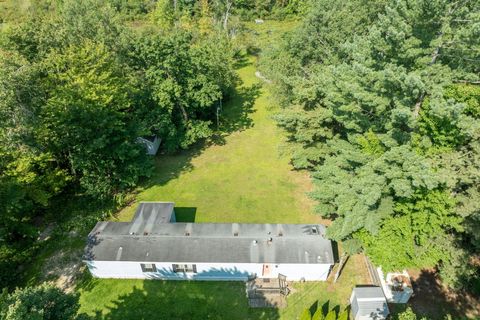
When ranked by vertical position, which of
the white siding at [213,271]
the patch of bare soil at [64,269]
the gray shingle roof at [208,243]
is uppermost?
the gray shingle roof at [208,243]

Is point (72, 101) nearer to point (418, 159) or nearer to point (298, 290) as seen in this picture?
point (298, 290)

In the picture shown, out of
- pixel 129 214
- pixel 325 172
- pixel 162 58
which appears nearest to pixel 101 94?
pixel 162 58

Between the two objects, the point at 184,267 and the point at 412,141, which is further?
the point at 184,267

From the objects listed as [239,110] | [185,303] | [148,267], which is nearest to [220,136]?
[239,110]

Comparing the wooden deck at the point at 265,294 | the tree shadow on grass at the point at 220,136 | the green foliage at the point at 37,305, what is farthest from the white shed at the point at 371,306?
the tree shadow on grass at the point at 220,136

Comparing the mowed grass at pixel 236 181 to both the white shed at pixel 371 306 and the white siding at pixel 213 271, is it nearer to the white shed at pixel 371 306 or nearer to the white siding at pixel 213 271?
the white siding at pixel 213 271

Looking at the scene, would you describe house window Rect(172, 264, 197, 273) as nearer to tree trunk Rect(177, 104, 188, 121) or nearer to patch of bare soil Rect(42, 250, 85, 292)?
patch of bare soil Rect(42, 250, 85, 292)

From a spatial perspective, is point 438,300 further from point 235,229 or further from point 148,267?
point 148,267
